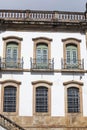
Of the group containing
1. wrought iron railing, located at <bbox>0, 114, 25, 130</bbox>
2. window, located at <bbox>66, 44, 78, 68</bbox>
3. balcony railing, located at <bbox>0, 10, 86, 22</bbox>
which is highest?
balcony railing, located at <bbox>0, 10, 86, 22</bbox>

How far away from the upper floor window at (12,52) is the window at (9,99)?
5.75 feet

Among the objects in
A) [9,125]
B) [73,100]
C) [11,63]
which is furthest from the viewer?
[11,63]

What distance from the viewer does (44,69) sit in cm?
2631

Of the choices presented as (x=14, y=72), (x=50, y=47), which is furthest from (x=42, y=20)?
(x=14, y=72)

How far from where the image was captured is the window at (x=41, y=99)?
25891mm

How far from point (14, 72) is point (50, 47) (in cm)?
341

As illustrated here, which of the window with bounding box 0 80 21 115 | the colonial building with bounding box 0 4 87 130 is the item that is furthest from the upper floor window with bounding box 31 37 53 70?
the window with bounding box 0 80 21 115

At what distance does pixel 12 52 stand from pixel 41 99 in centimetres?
424

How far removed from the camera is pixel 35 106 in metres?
25.7

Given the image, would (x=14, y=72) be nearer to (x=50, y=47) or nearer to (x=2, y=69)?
(x=2, y=69)

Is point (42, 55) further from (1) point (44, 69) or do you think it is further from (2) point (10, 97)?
(2) point (10, 97)

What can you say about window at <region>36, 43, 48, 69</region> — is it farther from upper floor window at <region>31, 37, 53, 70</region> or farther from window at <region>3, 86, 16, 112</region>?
window at <region>3, 86, 16, 112</region>

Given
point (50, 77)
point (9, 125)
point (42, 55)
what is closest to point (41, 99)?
point (50, 77)

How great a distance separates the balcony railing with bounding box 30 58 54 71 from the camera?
86.6ft
